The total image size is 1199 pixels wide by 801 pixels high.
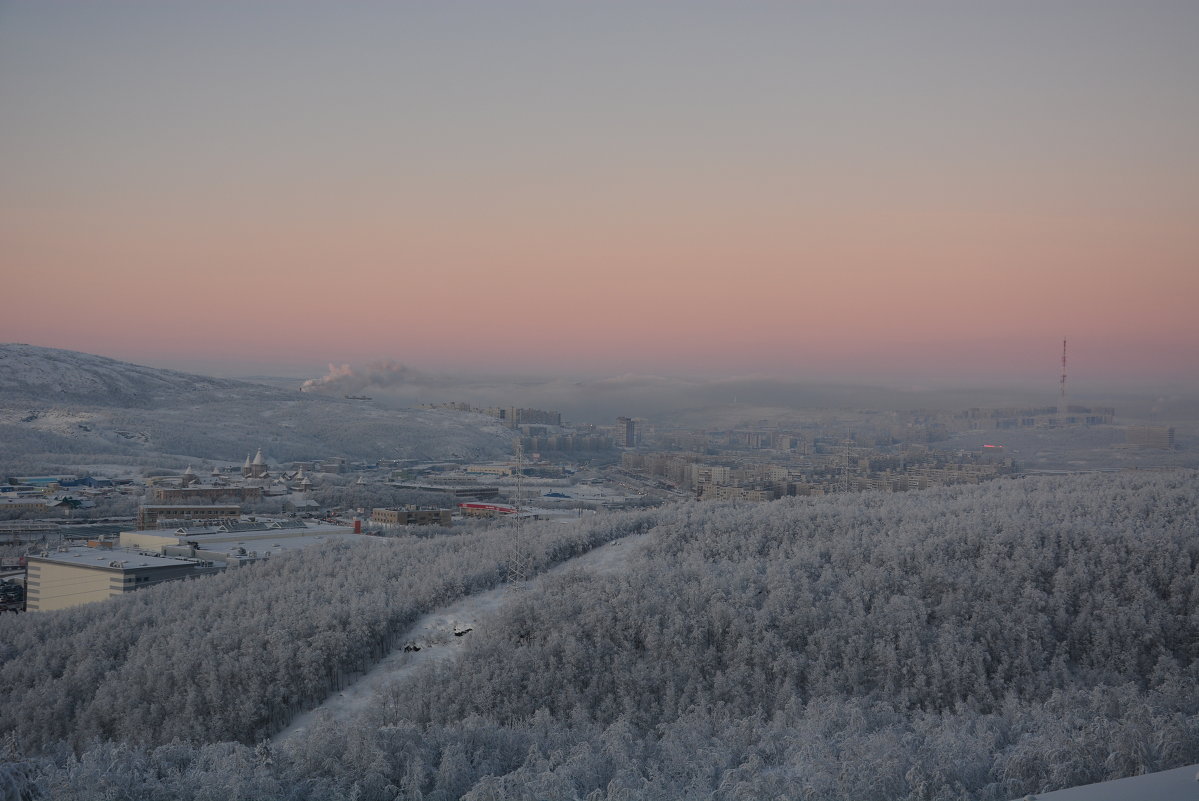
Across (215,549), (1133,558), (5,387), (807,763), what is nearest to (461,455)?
(5,387)

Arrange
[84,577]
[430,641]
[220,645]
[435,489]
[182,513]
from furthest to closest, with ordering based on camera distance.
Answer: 1. [435,489]
2. [182,513]
3. [84,577]
4. [220,645]
5. [430,641]

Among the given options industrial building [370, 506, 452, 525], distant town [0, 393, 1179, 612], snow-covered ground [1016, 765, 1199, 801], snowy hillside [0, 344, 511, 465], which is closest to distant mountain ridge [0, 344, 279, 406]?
snowy hillside [0, 344, 511, 465]

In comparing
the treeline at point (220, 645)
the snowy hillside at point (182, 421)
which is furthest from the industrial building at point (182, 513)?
the snowy hillside at point (182, 421)

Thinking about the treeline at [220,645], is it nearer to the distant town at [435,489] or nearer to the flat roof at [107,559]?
the flat roof at [107,559]

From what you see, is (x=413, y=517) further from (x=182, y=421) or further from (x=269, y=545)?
(x=182, y=421)

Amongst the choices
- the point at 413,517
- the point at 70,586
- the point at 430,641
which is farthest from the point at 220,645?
the point at 413,517
